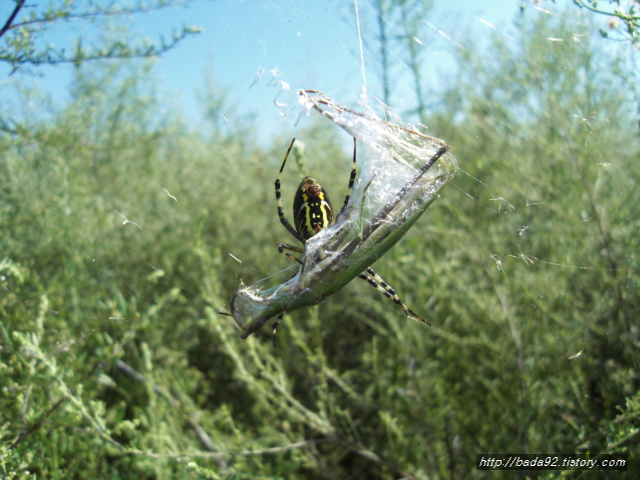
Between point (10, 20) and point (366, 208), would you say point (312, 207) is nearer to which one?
point (366, 208)

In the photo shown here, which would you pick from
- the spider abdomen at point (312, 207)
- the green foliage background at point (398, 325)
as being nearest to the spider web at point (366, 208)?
the spider abdomen at point (312, 207)

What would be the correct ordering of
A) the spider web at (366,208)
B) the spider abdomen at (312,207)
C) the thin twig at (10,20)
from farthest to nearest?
1. the spider abdomen at (312,207)
2. the thin twig at (10,20)
3. the spider web at (366,208)

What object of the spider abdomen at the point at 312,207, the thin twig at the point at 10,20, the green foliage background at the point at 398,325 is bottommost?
the green foliage background at the point at 398,325

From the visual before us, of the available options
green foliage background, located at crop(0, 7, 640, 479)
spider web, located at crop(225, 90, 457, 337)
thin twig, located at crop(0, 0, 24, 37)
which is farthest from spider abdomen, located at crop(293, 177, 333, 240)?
thin twig, located at crop(0, 0, 24, 37)

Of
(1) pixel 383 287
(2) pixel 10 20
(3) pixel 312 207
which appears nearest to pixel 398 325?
(1) pixel 383 287

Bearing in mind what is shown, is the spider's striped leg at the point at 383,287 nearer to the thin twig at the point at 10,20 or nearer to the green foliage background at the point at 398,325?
the green foliage background at the point at 398,325

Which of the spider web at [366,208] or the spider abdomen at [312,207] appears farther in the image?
the spider abdomen at [312,207]

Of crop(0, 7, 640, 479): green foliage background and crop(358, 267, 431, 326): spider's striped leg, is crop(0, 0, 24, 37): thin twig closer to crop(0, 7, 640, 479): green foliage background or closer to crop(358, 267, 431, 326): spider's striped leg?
crop(0, 7, 640, 479): green foliage background
